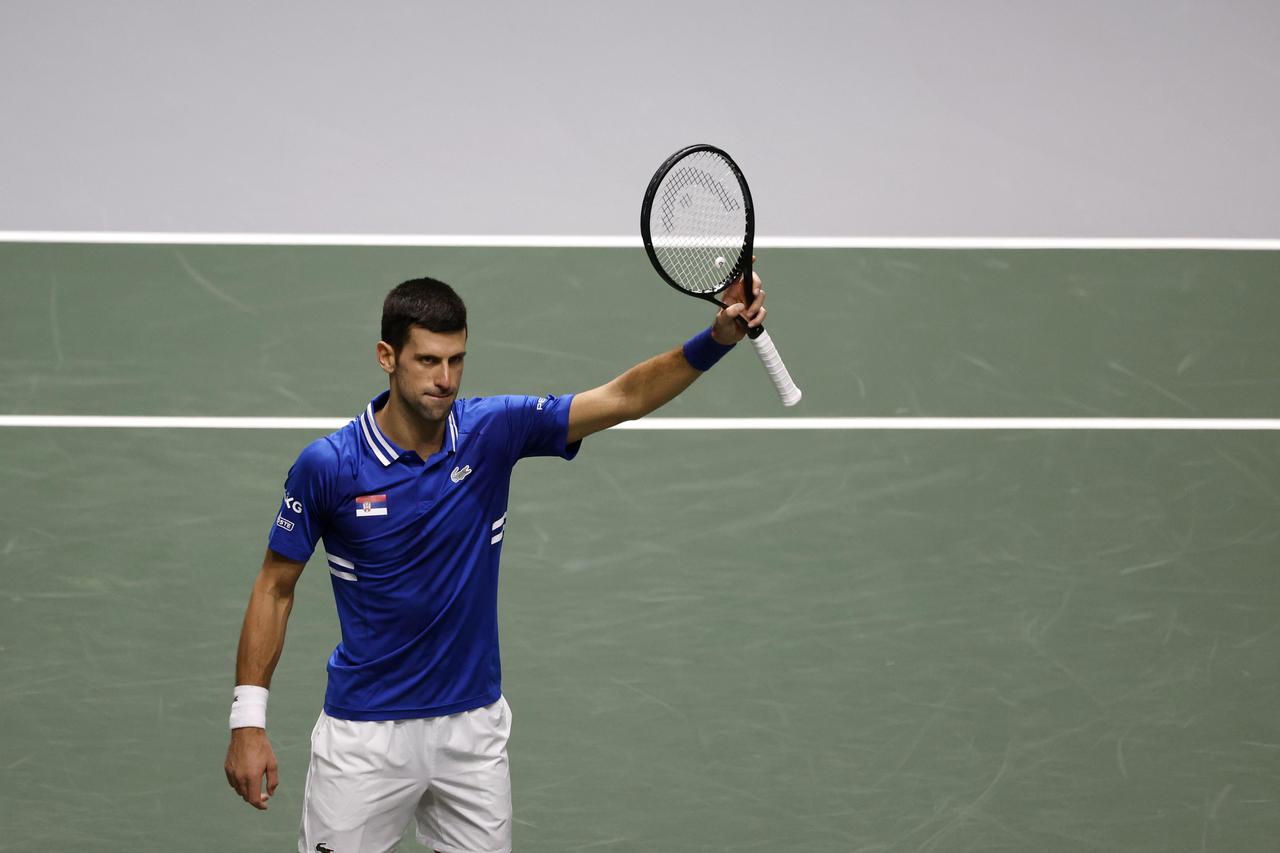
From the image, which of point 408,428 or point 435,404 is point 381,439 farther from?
point 435,404

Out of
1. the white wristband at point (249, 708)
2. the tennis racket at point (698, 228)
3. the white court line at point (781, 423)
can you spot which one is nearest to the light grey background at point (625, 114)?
the white court line at point (781, 423)

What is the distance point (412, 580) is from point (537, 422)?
1.40 feet

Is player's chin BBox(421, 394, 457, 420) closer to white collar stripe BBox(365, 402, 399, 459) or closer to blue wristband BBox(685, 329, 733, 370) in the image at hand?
white collar stripe BBox(365, 402, 399, 459)

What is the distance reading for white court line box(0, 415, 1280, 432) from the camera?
3.93 metres

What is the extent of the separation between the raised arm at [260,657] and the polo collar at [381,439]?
275 mm

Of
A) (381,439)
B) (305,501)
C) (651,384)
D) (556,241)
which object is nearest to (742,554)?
(556,241)

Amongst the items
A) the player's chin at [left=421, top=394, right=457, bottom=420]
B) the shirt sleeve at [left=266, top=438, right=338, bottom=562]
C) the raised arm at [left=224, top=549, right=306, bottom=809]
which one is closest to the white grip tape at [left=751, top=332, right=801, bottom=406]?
the player's chin at [left=421, top=394, right=457, bottom=420]

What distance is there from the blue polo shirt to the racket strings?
19.9 inches

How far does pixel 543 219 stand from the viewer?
13.0 feet

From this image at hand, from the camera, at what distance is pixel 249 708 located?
289 centimetres

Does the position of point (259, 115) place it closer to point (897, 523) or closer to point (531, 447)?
point (531, 447)

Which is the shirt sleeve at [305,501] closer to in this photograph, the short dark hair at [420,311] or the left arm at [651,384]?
the short dark hair at [420,311]

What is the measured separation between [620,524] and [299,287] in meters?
1.08

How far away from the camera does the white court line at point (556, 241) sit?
3930mm
